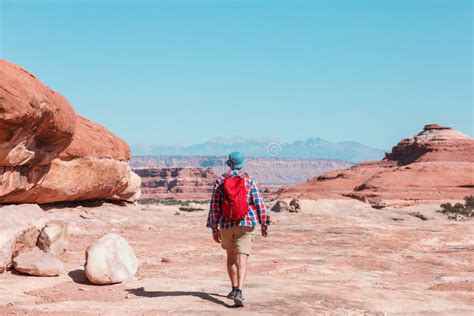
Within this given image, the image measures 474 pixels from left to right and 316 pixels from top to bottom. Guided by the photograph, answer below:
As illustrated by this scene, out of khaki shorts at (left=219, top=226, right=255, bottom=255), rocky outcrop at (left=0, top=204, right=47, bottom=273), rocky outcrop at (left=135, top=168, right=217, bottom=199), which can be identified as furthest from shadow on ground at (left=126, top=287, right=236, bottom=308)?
rocky outcrop at (left=135, top=168, right=217, bottom=199)

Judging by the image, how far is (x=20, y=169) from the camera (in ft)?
44.6

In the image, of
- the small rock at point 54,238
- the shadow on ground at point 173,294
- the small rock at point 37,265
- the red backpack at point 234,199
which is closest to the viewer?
the red backpack at point 234,199

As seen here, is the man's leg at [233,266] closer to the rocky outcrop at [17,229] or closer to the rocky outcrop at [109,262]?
the rocky outcrop at [109,262]

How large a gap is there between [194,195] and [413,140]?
5594 centimetres

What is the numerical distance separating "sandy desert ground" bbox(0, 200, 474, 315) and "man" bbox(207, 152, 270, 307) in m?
0.53

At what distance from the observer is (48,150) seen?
14820 millimetres

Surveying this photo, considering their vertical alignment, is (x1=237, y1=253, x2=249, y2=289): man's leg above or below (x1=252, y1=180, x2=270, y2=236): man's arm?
below

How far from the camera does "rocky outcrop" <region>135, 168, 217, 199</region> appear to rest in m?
129

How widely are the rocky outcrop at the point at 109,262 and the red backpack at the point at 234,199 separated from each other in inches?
111

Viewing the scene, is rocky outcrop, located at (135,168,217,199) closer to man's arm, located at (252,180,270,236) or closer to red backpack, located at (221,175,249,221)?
man's arm, located at (252,180,270,236)

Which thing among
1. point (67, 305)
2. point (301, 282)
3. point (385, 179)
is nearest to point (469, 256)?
point (301, 282)

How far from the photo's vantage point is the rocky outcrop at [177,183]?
129 metres

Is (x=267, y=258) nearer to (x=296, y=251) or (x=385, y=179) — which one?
(x=296, y=251)

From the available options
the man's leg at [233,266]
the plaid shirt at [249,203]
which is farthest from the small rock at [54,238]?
the man's leg at [233,266]
